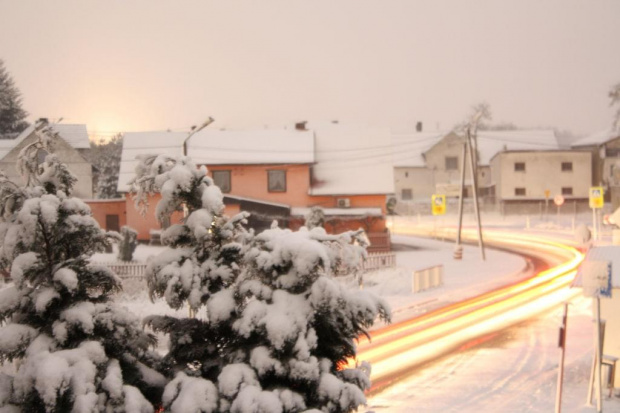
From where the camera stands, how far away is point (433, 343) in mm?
15250

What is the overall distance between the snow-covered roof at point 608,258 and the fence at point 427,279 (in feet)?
31.8

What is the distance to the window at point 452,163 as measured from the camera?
68.9 metres

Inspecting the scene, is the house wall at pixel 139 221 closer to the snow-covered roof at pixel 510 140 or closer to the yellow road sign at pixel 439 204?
the yellow road sign at pixel 439 204

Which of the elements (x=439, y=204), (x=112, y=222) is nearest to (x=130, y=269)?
(x=112, y=222)

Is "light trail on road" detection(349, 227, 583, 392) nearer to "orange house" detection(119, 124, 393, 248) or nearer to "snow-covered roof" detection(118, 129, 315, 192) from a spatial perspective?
"orange house" detection(119, 124, 393, 248)

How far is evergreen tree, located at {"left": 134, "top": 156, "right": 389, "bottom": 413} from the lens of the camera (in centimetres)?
414

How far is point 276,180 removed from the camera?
3734 cm

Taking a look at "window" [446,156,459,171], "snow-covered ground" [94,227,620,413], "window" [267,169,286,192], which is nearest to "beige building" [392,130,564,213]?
"window" [446,156,459,171]

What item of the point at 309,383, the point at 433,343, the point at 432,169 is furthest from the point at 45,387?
the point at 432,169

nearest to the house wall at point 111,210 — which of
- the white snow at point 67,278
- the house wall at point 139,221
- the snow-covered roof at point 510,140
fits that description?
the house wall at point 139,221

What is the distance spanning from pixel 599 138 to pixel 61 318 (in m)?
67.1

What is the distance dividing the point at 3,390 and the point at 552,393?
33.5 feet

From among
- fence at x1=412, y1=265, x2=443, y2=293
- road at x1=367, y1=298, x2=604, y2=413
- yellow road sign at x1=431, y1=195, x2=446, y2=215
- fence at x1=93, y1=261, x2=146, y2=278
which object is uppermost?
yellow road sign at x1=431, y1=195, x2=446, y2=215

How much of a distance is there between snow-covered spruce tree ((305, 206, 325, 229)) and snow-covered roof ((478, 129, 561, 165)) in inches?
1481
